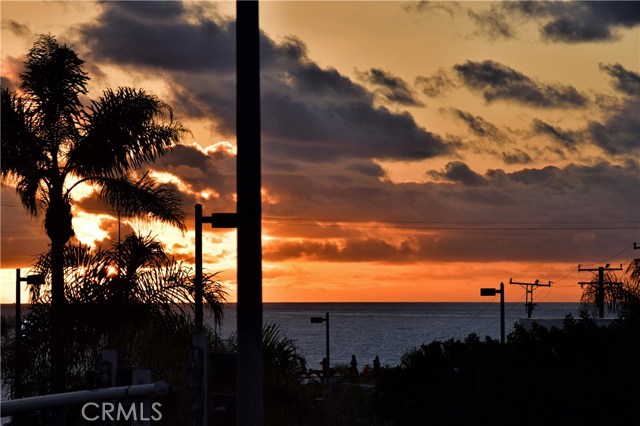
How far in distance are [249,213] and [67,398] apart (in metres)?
2.90

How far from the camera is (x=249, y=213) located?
31.1 ft

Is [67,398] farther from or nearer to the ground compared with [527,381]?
farther from the ground

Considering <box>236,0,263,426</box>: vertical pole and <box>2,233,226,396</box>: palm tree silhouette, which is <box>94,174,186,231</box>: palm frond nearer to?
<box>2,233,226,396</box>: palm tree silhouette

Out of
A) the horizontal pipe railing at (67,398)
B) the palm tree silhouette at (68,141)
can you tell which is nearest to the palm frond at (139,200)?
the palm tree silhouette at (68,141)

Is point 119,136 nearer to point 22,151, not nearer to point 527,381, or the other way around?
point 22,151

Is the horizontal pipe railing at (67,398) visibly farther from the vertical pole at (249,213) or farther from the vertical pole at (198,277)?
the vertical pole at (198,277)

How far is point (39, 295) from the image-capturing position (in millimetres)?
26172

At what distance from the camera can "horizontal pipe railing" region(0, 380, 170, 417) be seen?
9812 mm

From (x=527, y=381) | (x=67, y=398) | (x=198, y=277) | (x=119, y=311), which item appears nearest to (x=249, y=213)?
(x=67, y=398)

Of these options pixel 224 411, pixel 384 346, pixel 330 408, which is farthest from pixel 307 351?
pixel 224 411

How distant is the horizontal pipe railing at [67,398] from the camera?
32.2 feet

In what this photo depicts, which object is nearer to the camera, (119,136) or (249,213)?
(249,213)

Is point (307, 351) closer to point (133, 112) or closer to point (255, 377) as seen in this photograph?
point (133, 112)

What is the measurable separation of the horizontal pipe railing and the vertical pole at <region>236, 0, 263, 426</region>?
154cm
